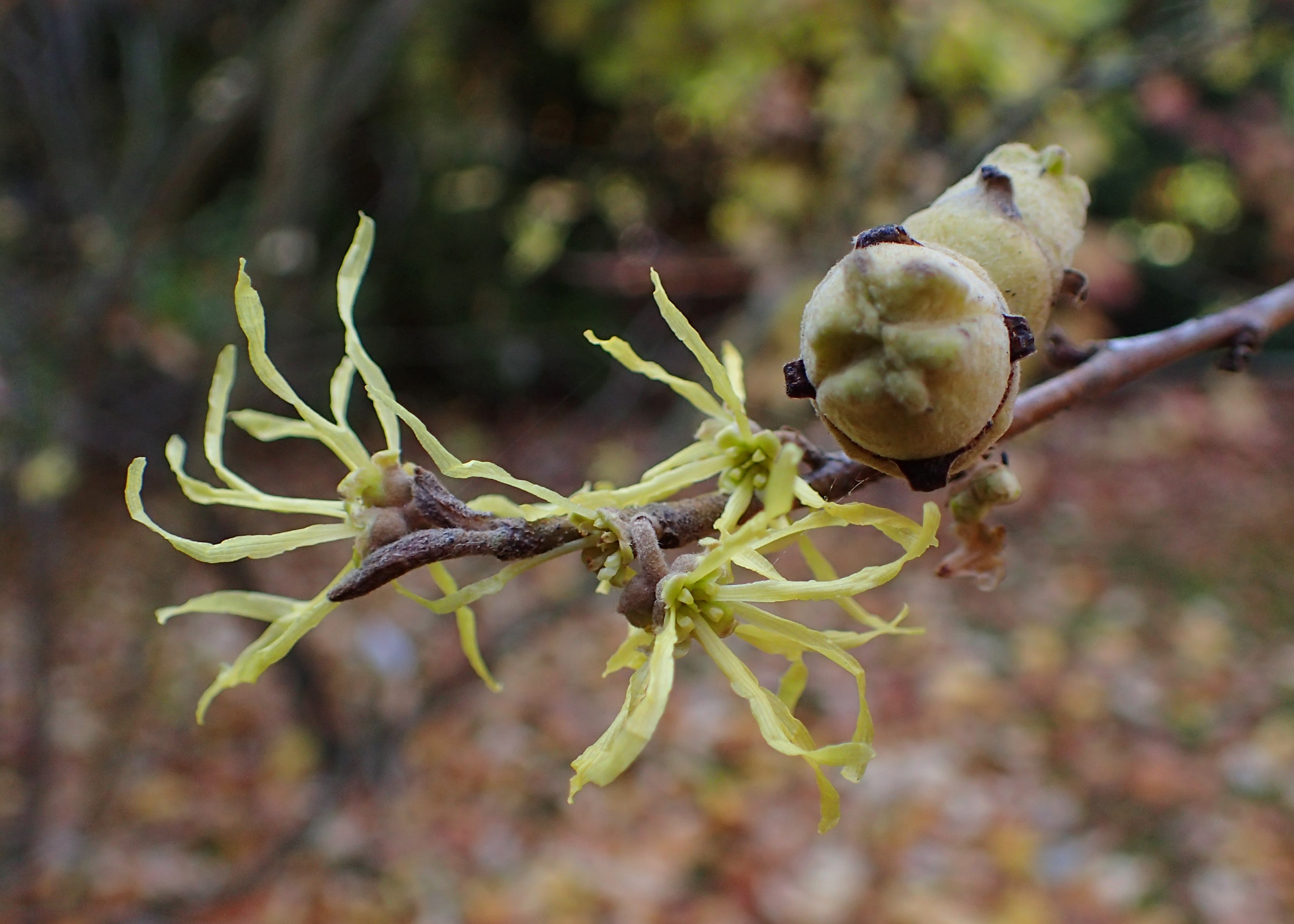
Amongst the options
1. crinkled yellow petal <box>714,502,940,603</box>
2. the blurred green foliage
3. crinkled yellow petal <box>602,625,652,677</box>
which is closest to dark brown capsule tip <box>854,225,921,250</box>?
crinkled yellow petal <box>714,502,940,603</box>

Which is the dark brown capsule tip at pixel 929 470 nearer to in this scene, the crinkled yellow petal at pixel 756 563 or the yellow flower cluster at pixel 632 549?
the yellow flower cluster at pixel 632 549

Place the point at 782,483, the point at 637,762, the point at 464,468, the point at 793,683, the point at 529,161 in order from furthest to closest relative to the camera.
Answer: the point at 529,161 → the point at 637,762 → the point at 793,683 → the point at 464,468 → the point at 782,483

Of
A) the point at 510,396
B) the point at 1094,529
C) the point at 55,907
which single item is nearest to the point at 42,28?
the point at 55,907

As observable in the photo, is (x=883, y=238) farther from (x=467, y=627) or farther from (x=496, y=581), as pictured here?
(x=467, y=627)

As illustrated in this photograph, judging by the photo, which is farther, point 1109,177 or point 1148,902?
point 1109,177

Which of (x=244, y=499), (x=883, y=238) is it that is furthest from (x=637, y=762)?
(x=883, y=238)

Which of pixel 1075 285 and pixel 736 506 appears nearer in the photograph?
pixel 736 506

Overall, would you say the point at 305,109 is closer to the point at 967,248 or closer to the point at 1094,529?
the point at 967,248
